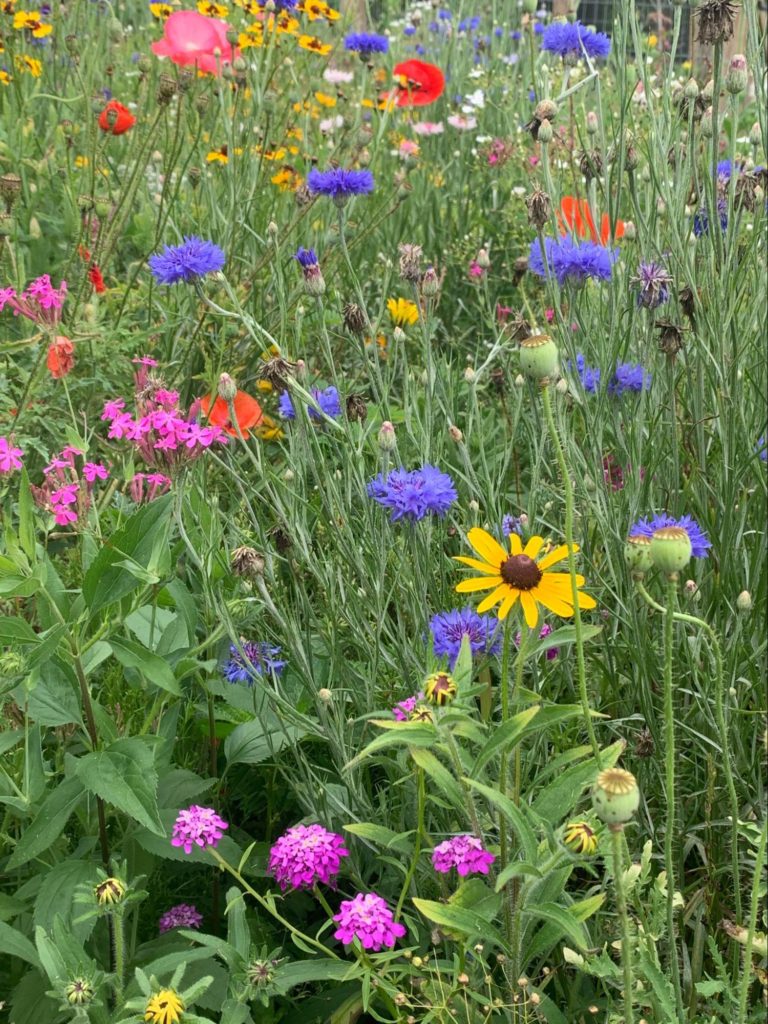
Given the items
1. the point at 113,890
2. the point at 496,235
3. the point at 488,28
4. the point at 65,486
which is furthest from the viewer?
the point at 488,28

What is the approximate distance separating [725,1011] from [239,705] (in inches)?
27.2

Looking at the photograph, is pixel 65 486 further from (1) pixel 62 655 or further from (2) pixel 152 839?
(2) pixel 152 839

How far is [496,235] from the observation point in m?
3.10

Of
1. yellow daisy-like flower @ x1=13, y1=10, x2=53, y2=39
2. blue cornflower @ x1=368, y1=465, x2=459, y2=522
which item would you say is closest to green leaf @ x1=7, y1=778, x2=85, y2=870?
blue cornflower @ x1=368, y1=465, x2=459, y2=522

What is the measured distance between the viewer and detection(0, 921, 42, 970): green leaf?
1.14 metres

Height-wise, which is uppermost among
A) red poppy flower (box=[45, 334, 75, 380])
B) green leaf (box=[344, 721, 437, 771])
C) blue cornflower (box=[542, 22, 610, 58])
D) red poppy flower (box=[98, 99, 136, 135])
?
blue cornflower (box=[542, 22, 610, 58])

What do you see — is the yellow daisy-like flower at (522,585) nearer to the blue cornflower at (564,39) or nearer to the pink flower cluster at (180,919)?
the pink flower cluster at (180,919)

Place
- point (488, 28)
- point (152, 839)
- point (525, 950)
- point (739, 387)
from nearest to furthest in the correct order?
point (525, 950)
point (152, 839)
point (739, 387)
point (488, 28)

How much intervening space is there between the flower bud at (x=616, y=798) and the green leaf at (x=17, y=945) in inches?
27.5

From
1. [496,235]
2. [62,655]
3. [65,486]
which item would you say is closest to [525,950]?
[62,655]

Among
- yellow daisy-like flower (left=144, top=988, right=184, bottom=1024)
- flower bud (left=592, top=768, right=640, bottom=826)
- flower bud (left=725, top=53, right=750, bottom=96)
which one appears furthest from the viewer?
flower bud (left=725, top=53, right=750, bottom=96)

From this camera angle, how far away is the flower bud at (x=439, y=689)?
917 mm

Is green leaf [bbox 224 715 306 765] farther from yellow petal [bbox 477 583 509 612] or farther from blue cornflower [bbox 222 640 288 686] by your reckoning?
yellow petal [bbox 477 583 509 612]

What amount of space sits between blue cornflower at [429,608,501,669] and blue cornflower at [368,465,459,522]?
0.14 meters
